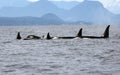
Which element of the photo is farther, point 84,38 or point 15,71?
point 84,38

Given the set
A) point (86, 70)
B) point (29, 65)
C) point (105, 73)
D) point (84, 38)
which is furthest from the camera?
point (84, 38)

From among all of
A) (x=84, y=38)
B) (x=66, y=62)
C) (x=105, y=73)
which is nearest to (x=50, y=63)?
(x=66, y=62)

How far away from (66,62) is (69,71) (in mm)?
6448

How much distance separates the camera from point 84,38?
276 ft

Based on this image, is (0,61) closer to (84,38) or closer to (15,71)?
(15,71)

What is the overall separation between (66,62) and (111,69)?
6.71 metres

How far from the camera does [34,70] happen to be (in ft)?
113

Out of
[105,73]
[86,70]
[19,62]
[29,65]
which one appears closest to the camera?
[105,73]

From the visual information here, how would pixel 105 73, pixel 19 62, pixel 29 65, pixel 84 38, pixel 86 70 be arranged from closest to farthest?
1. pixel 105 73
2. pixel 86 70
3. pixel 29 65
4. pixel 19 62
5. pixel 84 38

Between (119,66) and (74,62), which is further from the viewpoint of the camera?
(74,62)

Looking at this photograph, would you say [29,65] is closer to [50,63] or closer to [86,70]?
[50,63]

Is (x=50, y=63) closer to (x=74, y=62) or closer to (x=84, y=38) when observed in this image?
(x=74, y=62)

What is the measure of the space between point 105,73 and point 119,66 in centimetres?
447

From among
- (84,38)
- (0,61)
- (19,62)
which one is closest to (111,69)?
(19,62)
